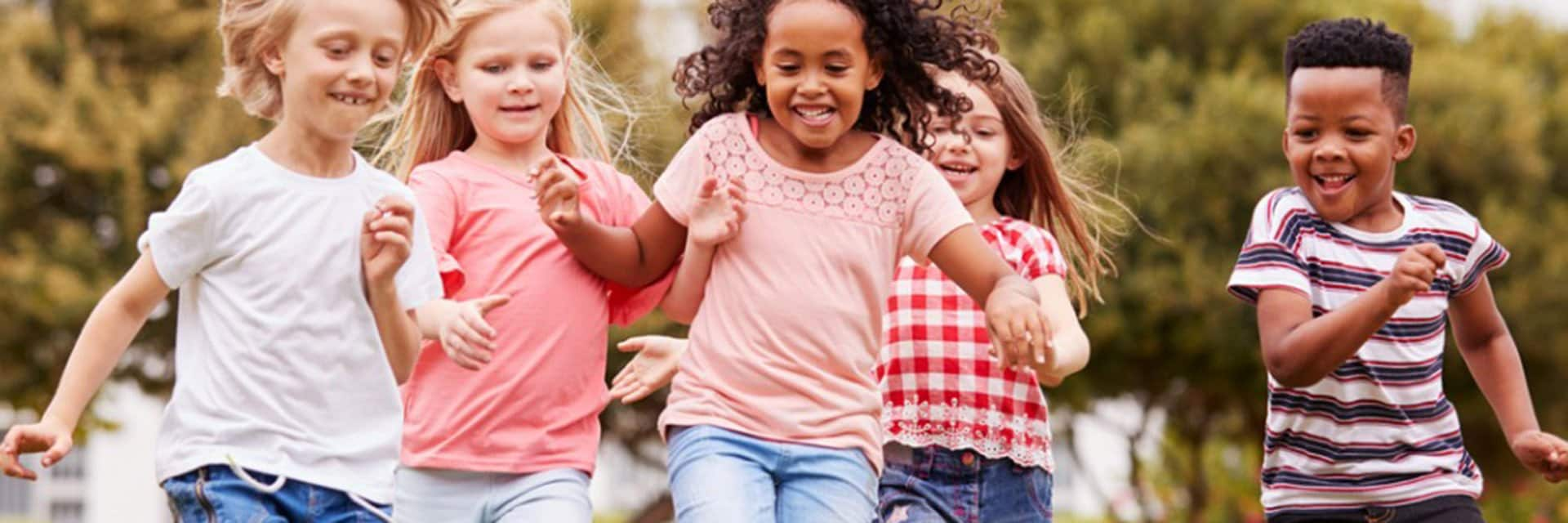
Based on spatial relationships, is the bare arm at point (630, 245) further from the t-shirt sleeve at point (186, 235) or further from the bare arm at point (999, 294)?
the t-shirt sleeve at point (186, 235)

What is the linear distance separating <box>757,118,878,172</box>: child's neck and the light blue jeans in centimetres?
84

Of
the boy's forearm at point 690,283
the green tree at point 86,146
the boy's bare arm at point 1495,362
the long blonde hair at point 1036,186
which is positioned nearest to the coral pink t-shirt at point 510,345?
the boy's forearm at point 690,283

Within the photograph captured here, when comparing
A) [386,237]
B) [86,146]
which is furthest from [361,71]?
[86,146]

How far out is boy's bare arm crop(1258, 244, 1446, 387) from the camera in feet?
14.4

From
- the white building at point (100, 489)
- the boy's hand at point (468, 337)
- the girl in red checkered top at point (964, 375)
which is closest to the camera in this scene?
the boy's hand at point (468, 337)

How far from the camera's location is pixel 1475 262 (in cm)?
505

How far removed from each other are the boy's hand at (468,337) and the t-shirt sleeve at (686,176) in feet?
1.74

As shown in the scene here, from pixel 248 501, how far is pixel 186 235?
53cm

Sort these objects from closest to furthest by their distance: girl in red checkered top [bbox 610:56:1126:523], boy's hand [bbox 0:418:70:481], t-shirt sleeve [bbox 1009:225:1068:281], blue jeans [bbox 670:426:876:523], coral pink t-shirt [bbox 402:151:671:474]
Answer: boy's hand [bbox 0:418:70:481] < blue jeans [bbox 670:426:876:523] < coral pink t-shirt [bbox 402:151:671:474] < girl in red checkered top [bbox 610:56:1126:523] < t-shirt sleeve [bbox 1009:225:1068:281]

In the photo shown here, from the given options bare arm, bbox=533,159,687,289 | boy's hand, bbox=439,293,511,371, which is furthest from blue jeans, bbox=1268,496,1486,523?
boy's hand, bbox=439,293,511,371

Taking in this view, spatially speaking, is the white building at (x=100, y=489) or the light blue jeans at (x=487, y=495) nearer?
the light blue jeans at (x=487, y=495)

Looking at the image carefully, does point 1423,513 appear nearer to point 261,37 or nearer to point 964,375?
point 964,375

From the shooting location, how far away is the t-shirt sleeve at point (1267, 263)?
4.79 metres

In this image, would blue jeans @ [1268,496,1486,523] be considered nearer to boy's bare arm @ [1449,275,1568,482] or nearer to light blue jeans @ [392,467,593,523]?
boy's bare arm @ [1449,275,1568,482]
